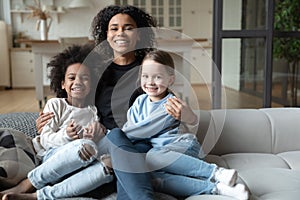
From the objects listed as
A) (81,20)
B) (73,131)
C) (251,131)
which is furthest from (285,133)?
(81,20)

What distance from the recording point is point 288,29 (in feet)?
10.00

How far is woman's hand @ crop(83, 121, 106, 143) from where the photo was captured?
1.36m

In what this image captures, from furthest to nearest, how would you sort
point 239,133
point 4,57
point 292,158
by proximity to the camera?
point 4,57
point 239,133
point 292,158

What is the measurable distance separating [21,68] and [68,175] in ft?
18.0

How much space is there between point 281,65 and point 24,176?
8.60 feet

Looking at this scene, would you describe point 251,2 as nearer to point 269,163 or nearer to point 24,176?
point 269,163

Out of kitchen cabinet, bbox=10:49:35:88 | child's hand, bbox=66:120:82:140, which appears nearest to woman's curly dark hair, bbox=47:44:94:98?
child's hand, bbox=66:120:82:140

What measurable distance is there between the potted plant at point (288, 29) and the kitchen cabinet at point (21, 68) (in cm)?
451

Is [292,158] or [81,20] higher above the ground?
[81,20]

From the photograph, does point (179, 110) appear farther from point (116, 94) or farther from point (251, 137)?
point (251, 137)

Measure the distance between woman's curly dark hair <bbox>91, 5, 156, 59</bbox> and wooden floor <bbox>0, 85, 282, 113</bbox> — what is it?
0.28 m

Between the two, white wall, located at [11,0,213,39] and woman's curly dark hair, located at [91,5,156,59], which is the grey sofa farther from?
white wall, located at [11,0,213,39]

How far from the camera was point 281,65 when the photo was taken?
328cm

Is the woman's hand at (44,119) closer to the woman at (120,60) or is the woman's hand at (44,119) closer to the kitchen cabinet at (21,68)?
the woman at (120,60)
